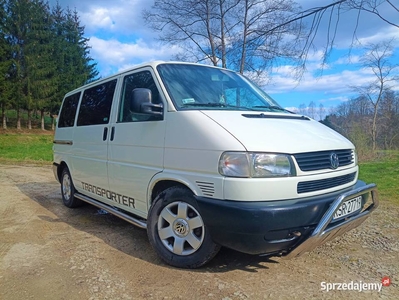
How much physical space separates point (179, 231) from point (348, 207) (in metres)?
1.62

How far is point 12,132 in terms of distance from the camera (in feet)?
92.9

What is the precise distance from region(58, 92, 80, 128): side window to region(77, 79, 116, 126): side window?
362 mm

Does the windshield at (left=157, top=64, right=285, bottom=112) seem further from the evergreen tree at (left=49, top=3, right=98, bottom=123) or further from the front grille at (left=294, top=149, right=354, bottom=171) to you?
the evergreen tree at (left=49, top=3, right=98, bottom=123)

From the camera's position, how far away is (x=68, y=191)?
218 inches

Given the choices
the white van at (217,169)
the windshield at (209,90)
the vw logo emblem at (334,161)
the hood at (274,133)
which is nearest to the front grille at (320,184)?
the white van at (217,169)

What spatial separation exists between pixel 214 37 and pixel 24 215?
12399mm

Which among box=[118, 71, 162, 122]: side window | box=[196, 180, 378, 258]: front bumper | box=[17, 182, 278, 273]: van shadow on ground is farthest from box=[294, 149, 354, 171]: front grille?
box=[118, 71, 162, 122]: side window

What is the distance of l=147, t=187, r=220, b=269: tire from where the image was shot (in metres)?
2.72

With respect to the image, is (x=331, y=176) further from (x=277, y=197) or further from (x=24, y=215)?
(x=24, y=215)

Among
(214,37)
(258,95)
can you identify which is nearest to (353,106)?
(214,37)

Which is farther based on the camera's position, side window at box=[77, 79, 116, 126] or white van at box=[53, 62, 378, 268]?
side window at box=[77, 79, 116, 126]

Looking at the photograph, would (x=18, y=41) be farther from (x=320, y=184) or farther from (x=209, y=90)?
(x=320, y=184)

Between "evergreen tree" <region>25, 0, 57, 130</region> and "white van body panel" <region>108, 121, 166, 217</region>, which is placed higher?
"evergreen tree" <region>25, 0, 57, 130</region>

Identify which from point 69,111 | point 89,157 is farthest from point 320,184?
point 69,111
